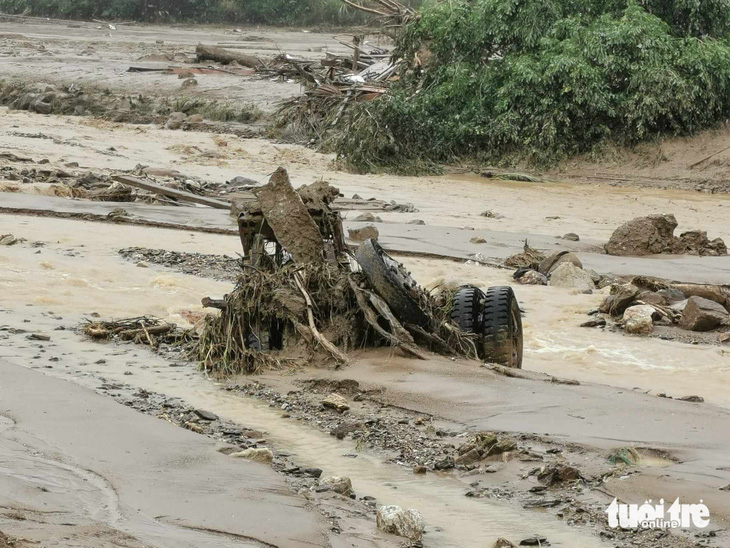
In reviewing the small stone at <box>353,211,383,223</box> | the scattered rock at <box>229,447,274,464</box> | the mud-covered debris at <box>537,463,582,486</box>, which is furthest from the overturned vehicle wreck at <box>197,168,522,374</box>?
the small stone at <box>353,211,383,223</box>

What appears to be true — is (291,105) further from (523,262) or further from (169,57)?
(523,262)

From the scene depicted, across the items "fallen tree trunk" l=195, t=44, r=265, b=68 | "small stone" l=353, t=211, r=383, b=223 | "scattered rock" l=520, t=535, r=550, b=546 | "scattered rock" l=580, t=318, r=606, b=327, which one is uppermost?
"fallen tree trunk" l=195, t=44, r=265, b=68

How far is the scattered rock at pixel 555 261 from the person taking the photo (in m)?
11.4

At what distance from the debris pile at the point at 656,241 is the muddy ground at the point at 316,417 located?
321 millimetres

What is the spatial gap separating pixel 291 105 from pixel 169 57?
32.0ft

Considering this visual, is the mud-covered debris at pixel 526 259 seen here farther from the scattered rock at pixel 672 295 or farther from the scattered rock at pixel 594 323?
the scattered rock at pixel 594 323

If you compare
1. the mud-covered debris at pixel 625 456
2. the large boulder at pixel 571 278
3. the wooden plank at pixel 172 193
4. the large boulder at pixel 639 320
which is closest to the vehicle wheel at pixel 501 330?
the large boulder at pixel 639 320

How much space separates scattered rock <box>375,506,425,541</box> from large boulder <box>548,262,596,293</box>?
6.57 meters

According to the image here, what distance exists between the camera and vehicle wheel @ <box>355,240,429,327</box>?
23.9 feet

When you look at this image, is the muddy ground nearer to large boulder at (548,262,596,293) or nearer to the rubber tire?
large boulder at (548,262,596,293)

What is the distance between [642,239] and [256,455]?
808cm

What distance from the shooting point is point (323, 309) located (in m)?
7.42

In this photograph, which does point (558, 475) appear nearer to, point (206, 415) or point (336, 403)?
point (336, 403)

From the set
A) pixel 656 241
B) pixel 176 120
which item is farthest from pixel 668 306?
pixel 176 120
